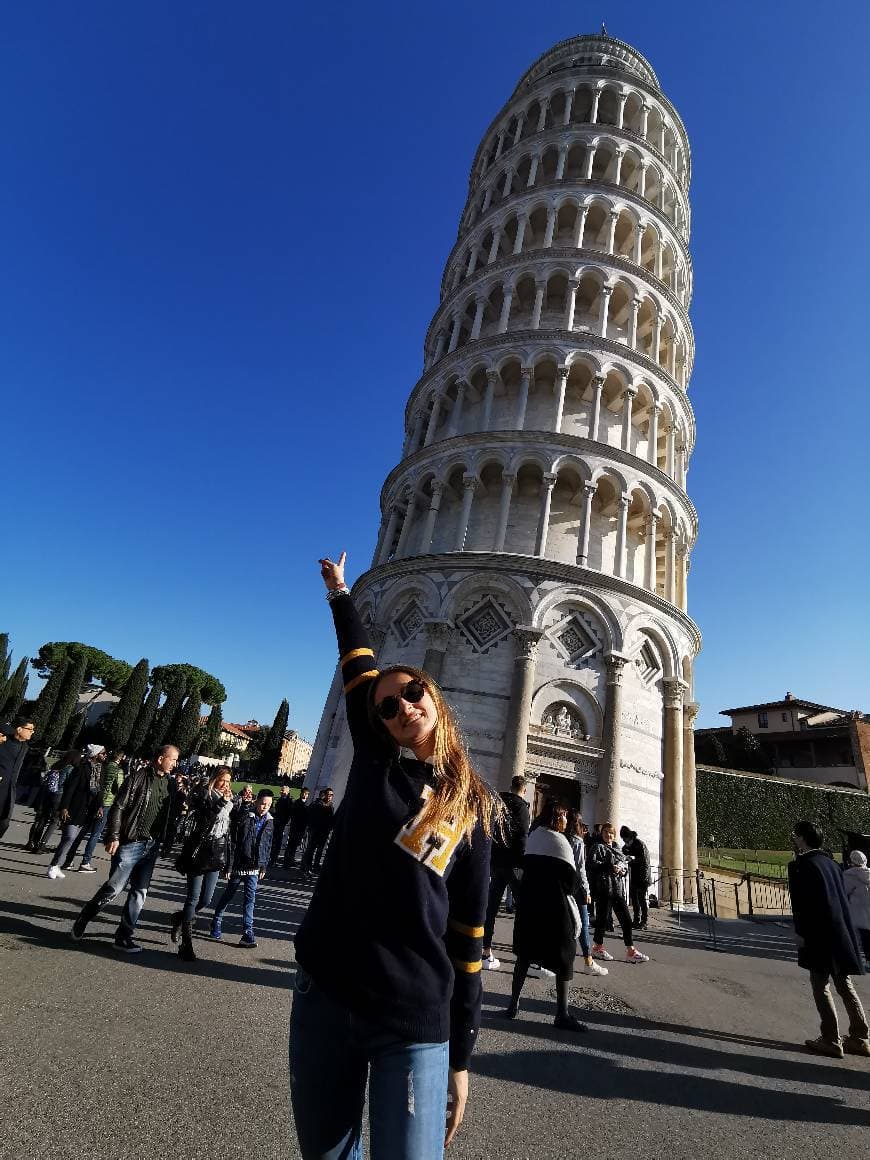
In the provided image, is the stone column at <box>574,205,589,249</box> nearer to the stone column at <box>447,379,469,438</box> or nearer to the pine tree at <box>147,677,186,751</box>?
the stone column at <box>447,379,469,438</box>

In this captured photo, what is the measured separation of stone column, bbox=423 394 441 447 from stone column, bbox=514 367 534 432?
Answer: 3.45 meters

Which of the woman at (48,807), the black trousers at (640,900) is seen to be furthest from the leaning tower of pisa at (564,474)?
the woman at (48,807)

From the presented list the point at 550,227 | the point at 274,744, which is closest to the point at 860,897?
the point at 550,227

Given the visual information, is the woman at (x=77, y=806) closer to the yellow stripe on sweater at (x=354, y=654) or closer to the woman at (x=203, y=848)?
the woman at (x=203, y=848)

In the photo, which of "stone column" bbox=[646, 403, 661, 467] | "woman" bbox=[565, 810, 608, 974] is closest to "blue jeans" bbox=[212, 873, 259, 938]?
"woman" bbox=[565, 810, 608, 974]

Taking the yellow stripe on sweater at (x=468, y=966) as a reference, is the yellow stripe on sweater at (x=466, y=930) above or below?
above

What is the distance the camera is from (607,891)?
9.30 meters

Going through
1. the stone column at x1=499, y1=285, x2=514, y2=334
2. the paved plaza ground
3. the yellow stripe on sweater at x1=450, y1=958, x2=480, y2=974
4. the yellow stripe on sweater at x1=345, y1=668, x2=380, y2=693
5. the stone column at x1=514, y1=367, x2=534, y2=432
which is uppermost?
the stone column at x1=499, y1=285, x2=514, y2=334

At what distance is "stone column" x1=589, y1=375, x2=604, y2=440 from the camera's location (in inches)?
835

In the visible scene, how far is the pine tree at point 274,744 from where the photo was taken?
202 feet

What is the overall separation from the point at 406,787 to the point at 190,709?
61.1m

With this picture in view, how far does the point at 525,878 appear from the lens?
5949 mm

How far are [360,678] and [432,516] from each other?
1843 cm

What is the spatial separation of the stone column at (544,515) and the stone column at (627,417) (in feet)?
11.6
